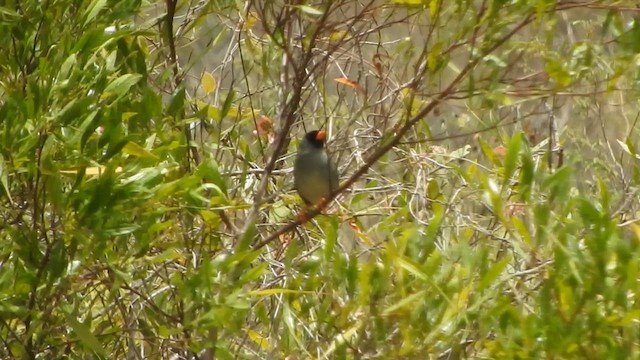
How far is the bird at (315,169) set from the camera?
3.14 m

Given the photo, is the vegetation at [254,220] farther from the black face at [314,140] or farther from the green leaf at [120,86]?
the black face at [314,140]

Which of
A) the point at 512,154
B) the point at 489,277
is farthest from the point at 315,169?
the point at 489,277

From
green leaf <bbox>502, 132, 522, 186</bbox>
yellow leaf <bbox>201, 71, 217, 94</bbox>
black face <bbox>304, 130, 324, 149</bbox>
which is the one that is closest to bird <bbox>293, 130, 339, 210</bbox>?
black face <bbox>304, 130, 324, 149</bbox>

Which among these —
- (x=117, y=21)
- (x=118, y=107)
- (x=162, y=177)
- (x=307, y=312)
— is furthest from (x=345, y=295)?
(x=117, y=21)

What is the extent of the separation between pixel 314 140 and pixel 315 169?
0.42ft

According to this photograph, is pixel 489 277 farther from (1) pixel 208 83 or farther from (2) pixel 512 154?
(1) pixel 208 83

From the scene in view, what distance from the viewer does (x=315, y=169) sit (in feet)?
10.8

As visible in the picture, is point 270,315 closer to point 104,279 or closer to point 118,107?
point 104,279

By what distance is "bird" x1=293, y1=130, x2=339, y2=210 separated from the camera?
3145 mm

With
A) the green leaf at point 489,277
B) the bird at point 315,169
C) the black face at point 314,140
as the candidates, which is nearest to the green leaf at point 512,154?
the green leaf at point 489,277

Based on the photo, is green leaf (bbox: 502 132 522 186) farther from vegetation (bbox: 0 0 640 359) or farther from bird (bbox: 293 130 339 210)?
bird (bbox: 293 130 339 210)

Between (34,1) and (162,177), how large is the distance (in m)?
0.39

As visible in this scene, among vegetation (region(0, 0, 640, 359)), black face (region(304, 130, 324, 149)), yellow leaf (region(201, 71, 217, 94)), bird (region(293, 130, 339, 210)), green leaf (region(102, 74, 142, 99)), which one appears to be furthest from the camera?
black face (region(304, 130, 324, 149))

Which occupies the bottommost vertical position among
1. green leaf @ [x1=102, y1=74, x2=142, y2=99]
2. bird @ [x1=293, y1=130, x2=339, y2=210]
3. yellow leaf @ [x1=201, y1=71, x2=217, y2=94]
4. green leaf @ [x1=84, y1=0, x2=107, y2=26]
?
bird @ [x1=293, y1=130, x2=339, y2=210]
